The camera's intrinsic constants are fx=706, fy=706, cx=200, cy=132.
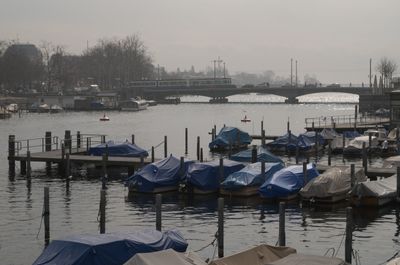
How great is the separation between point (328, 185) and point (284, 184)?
277cm

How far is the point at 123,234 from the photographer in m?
26.6

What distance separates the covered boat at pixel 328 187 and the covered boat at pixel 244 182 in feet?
12.3

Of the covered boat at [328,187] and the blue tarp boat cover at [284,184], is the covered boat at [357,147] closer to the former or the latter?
the blue tarp boat cover at [284,184]

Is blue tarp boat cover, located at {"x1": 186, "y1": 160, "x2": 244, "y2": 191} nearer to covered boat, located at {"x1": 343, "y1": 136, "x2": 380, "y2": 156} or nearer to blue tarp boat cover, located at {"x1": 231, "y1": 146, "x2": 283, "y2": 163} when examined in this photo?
blue tarp boat cover, located at {"x1": 231, "y1": 146, "x2": 283, "y2": 163}

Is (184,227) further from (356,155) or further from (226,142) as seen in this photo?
(226,142)

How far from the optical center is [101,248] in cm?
2480

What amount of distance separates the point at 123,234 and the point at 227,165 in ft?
74.7

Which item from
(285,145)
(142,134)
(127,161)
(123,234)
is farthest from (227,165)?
A: (142,134)

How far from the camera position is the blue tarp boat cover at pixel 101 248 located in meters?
24.2

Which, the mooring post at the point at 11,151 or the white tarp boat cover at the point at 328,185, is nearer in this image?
the white tarp boat cover at the point at 328,185

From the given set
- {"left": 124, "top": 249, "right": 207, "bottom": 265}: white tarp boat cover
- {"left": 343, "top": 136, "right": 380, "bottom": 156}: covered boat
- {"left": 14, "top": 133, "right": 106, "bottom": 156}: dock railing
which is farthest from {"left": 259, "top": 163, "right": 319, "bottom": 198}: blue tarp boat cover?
{"left": 343, "top": 136, "right": 380, "bottom": 156}: covered boat

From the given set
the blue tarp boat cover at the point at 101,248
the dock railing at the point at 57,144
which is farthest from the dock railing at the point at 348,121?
the blue tarp boat cover at the point at 101,248

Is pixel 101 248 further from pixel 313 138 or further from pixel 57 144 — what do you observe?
pixel 313 138

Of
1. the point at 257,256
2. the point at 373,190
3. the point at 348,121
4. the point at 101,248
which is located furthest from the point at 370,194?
the point at 348,121
